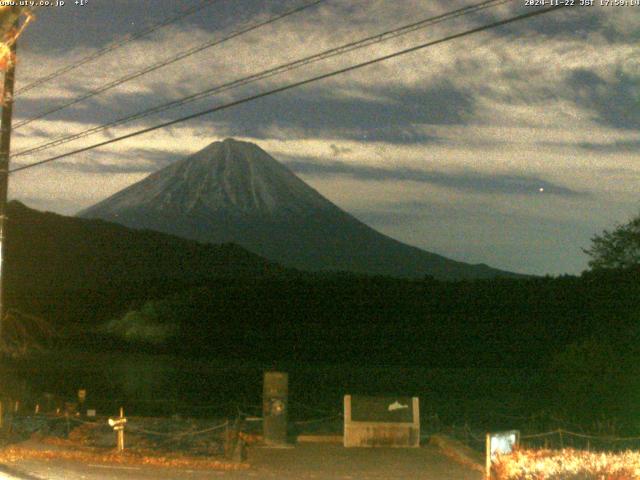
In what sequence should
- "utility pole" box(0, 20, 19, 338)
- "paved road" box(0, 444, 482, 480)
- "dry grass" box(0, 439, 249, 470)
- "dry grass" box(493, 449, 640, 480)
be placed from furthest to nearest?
"utility pole" box(0, 20, 19, 338) < "dry grass" box(0, 439, 249, 470) < "paved road" box(0, 444, 482, 480) < "dry grass" box(493, 449, 640, 480)

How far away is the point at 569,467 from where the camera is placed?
11.2 meters

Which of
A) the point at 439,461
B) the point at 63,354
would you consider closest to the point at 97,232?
the point at 63,354

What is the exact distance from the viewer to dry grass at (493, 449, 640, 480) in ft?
36.0

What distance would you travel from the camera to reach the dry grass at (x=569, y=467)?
10984mm

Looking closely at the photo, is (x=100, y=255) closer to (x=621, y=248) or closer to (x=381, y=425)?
(x=621, y=248)

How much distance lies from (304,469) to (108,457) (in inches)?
152

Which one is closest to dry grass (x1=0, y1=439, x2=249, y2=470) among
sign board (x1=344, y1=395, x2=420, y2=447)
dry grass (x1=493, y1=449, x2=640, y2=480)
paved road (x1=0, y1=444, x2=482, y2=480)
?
paved road (x1=0, y1=444, x2=482, y2=480)

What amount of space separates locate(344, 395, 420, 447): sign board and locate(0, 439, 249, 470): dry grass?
375 cm

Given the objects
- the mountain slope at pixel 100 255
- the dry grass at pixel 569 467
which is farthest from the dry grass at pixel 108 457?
the mountain slope at pixel 100 255

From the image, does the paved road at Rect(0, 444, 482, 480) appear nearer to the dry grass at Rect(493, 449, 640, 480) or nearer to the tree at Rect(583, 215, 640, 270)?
the dry grass at Rect(493, 449, 640, 480)

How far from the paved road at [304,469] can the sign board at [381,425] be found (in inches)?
28.7

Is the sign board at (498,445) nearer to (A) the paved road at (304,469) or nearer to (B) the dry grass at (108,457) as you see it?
(A) the paved road at (304,469)

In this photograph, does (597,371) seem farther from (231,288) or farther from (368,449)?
(231,288)

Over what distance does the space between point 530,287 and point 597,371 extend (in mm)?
57360
